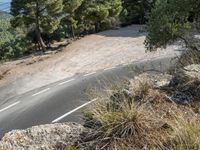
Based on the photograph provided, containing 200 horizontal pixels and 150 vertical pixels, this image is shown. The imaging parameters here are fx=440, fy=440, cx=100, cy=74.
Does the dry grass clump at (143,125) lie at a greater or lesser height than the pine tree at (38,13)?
greater

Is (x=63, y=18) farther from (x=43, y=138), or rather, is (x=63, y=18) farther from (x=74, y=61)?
(x=43, y=138)

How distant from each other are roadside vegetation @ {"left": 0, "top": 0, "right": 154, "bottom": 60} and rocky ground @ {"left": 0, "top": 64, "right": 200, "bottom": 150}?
23.9 metres

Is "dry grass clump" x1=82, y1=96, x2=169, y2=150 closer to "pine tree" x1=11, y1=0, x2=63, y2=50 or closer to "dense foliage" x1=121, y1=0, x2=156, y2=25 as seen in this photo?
"pine tree" x1=11, y1=0, x2=63, y2=50

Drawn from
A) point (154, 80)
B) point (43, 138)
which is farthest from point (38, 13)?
point (43, 138)

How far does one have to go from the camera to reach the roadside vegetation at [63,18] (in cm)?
3165

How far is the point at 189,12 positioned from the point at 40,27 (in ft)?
75.0

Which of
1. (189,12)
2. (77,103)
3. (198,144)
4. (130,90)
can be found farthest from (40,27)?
(198,144)

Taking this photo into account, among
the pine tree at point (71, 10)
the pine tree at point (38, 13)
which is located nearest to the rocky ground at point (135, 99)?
the pine tree at point (38, 13)

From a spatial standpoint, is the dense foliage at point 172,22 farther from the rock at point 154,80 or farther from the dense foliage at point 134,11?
the dense foliage at point 134,11

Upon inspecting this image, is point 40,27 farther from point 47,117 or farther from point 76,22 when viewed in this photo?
point 47,117

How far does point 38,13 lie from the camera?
1257 inches

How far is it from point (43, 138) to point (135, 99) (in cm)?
191

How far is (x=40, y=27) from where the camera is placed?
33.4m

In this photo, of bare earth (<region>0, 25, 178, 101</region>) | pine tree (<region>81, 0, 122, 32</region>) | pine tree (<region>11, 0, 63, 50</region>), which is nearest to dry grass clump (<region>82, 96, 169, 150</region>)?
bare earth (<region>0, 25, 178, 101</region>)
